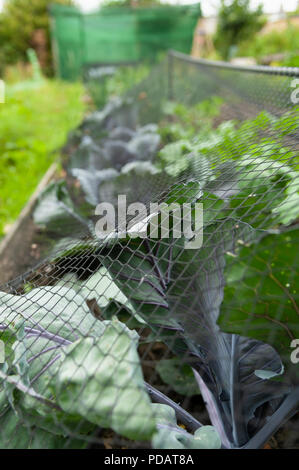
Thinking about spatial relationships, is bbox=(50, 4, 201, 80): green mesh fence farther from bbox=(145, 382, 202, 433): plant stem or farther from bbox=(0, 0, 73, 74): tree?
bbox=(145, 382, 202, 433): plant stem

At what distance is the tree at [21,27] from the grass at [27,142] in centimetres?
1024

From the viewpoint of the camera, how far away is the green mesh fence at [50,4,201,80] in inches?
347

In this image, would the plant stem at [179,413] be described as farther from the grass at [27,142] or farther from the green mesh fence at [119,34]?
the green mesh fence at [119,34]

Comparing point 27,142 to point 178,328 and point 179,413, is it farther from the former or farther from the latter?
point 179,413

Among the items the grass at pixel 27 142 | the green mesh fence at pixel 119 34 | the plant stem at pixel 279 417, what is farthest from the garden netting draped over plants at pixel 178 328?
the green mesh fence at pixel 119 34

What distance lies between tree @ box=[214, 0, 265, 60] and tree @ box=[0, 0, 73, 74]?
7.15m

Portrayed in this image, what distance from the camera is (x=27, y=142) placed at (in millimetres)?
3625

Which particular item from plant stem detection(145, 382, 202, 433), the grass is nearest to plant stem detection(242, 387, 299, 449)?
plant stem detection(145, 382, 202, 433)

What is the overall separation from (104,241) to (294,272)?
0.45m

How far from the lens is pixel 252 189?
93 cm

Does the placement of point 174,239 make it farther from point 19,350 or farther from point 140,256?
point 19,350

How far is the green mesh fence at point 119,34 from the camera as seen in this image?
28.9ft

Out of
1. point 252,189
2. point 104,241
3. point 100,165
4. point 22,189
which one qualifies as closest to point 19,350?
point 104,241
